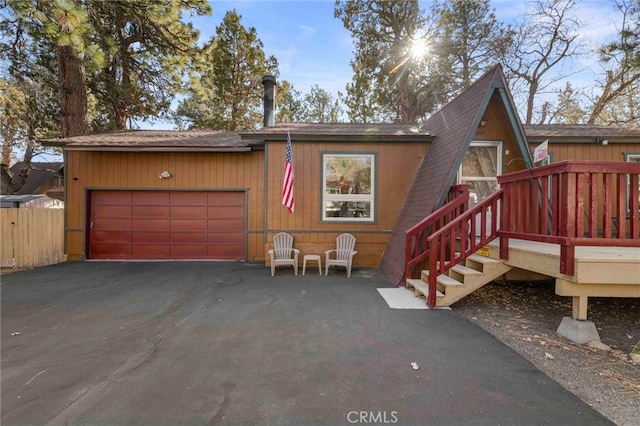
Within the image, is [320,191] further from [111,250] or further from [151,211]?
[111,250]

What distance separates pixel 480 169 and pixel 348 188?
3.03 metres

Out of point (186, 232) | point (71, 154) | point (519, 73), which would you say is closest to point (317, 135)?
point (186, 232)

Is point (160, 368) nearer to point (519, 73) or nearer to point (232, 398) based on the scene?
point (232, 398)

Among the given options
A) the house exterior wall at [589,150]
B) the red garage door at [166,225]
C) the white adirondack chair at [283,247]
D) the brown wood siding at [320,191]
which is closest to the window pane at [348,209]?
the brown wood siding at [320,191]

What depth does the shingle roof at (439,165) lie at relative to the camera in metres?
5.31

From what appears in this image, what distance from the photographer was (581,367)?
263cm

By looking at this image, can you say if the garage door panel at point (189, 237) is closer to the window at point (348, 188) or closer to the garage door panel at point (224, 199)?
the garage door panel at point (224, 199)

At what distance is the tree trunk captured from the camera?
30.6ft

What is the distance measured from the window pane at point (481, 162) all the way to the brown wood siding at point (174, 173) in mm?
5176

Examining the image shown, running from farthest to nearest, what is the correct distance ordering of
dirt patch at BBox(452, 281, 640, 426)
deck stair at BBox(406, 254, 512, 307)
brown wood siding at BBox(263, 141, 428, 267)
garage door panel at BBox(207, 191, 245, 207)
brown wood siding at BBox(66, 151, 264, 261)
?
1. garage door panel at BBox(207, 191, 245, 207)
2. brown wood siding at BBox(66, 151, 264, 261)
3. brown wood siding at BBox(263, 141, 428, 267)
4. deck stair at BBox(406, 254, 512, 307)
5. dirt patch at BBox(452, 281, 640, 426)

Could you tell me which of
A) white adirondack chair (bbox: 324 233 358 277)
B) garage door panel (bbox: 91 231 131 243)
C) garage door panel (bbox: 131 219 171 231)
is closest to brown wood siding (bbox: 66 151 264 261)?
garage door panel (bbox: 91 231 131 243)

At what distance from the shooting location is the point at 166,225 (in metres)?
7.79

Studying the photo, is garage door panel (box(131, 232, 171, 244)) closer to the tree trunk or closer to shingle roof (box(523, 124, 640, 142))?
the tree trunk

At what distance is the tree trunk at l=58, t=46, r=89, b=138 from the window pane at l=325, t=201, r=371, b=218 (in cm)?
917
